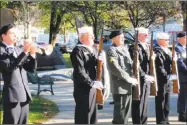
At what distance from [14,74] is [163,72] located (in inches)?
110

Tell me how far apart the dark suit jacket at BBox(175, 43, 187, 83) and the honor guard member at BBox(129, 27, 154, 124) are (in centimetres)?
77

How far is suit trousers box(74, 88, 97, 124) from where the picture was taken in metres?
6.49

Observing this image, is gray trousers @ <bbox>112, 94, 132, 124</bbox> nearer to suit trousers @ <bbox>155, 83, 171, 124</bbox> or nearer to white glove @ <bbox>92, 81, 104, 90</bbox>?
white glove @ <bbox>92, 81, 104, 90</bbox>

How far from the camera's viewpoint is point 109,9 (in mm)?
13875

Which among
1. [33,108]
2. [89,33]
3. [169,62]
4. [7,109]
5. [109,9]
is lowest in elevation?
[33,108]

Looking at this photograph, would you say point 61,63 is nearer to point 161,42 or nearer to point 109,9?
point 109,9

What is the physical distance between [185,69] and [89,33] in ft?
7.91

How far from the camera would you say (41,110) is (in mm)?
10211

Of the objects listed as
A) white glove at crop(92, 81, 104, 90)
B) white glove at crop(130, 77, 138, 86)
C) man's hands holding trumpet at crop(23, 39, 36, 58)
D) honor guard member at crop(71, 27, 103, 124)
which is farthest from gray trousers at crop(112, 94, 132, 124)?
man's hands holding trumpet at crop(23, 39, 36, 58)

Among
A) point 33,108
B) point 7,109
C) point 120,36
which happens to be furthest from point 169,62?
point 33,108

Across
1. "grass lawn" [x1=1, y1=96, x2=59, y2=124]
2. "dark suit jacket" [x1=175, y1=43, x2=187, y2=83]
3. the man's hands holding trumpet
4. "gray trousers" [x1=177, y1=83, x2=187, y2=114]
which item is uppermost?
the man's hands holding trumpet

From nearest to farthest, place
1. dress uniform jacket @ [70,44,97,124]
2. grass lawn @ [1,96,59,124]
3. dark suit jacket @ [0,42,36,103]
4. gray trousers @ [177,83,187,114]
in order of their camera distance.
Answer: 1. dark suit jacket @ [0,42,36,103]
2. dress uniform jacket @ [70,44,97,124]
3. gray trousers @ [177,83,187,114]
4. grass lawn @ [1,96,59,124]

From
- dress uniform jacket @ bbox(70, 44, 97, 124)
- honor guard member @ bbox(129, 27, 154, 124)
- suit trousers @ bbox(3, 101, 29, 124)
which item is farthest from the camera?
honor guard member @ bbox(129, 27, 154, 124)

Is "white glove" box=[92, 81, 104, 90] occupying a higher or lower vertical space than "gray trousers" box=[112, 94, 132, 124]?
higher
